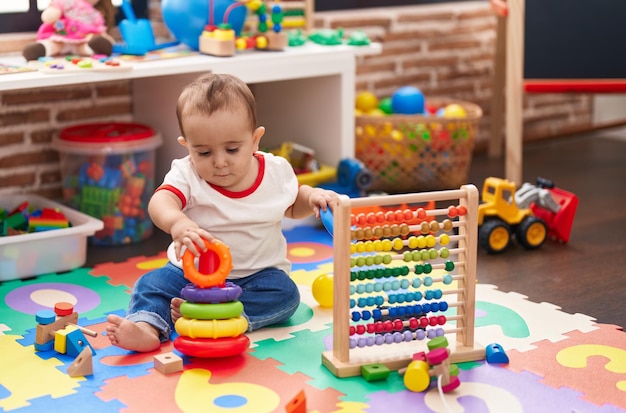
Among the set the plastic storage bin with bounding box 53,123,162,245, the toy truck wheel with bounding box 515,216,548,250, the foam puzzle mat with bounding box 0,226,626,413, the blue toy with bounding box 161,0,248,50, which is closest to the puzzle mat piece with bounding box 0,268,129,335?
the foam puzzle mat with bounding box 0,226,626,413

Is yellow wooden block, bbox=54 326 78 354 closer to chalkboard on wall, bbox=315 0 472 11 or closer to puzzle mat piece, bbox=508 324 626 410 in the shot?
puzzle mat piece, bbox=508 324 626 410

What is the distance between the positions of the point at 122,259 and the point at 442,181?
103 centimetres

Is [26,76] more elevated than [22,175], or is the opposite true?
[26,76]

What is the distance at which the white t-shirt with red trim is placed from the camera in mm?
1729

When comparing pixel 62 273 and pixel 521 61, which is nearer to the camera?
pixel 62 273

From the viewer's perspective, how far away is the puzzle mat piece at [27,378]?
150cm

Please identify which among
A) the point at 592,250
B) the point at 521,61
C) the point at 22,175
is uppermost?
the point at 521,61

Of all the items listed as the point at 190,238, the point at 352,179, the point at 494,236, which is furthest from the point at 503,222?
the point at 190,238

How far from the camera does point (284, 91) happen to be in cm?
271

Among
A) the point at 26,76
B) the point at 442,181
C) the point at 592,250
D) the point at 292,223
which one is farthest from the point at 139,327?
the point at 442,181

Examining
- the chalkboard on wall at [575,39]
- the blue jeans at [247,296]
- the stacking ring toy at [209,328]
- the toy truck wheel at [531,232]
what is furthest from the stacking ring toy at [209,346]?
the chalkboard on wall at [575,39]

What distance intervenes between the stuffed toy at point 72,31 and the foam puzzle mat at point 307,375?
2.22 ft

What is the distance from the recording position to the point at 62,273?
2.13 m

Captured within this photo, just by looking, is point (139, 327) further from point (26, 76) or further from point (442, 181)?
point (442, 181)
